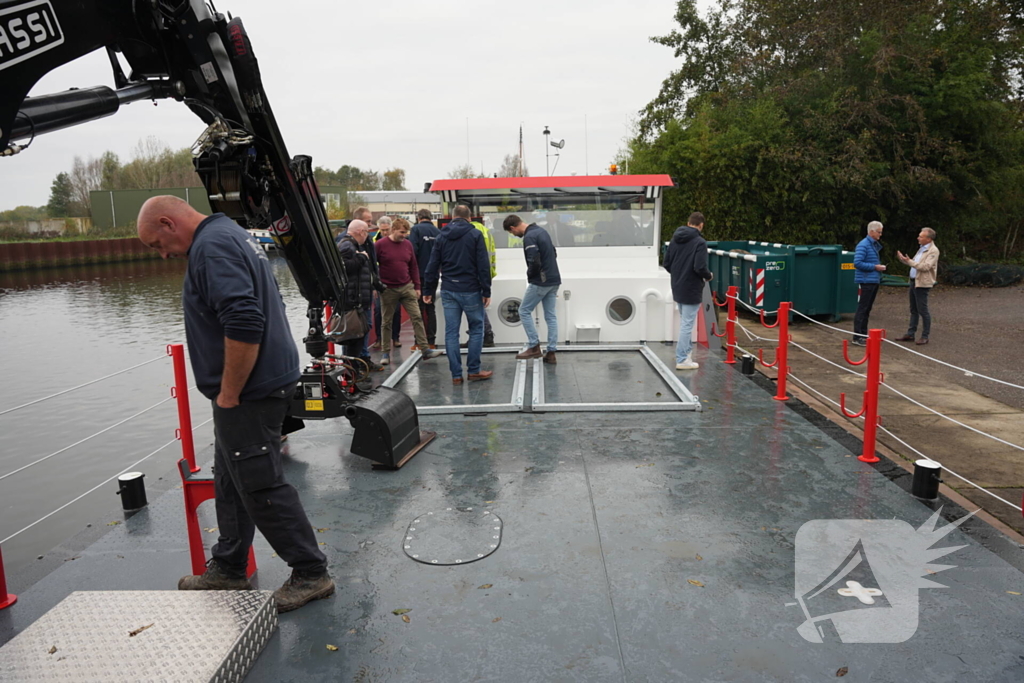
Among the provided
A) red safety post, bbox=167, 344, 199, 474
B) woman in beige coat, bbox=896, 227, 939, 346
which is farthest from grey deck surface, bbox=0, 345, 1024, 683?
woman in beige coat, bbox=896, 227, 939, 346

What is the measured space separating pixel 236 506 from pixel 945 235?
77.1 ft

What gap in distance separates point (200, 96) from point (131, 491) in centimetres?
249

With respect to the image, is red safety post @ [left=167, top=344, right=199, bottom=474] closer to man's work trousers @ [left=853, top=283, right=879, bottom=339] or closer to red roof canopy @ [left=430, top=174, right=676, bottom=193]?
red roof canopy @ [left=430, top=174, right=676, bottom=193]

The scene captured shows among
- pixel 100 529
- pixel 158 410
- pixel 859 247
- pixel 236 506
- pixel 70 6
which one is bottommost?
pixel 158 410

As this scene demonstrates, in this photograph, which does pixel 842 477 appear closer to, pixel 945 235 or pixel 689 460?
pixel 689 460

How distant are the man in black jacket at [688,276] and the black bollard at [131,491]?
5619 millimetres

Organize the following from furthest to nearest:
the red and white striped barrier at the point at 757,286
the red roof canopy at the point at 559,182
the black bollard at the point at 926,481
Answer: the red and white striped barrier at the point at 757,286, the red roof canopy at the point at 559,182, the black bollard at the point at 926,481

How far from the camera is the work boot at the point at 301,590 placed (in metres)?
3.25

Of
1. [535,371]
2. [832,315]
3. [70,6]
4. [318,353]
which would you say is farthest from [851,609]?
[832,315]

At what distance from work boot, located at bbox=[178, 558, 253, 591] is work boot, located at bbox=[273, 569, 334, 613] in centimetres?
20

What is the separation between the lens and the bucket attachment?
197 inches

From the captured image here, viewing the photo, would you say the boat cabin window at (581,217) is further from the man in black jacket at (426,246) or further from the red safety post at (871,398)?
the red safety post at (871,398)

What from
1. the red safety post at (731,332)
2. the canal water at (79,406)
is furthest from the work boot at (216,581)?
the red safety post at (731,332)

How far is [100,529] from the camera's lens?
4.35 metres
